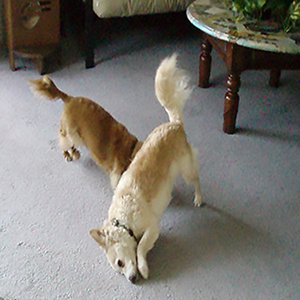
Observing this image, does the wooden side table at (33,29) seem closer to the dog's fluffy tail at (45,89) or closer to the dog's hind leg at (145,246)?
the dog's fluffy tail at (45,89)

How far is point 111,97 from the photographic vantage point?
229 cm

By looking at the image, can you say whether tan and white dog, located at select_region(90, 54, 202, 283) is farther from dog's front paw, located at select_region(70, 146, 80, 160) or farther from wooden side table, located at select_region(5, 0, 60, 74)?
wooden side table, located at select_region(5, 0, 60, 74)

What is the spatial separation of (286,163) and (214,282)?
2.40ft

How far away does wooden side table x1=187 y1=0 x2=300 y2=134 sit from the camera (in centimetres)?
170

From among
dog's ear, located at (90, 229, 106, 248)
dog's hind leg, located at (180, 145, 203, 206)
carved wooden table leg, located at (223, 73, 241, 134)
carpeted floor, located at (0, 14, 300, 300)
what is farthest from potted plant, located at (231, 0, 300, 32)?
dog's ear, located at (90, 229, 106, 248)

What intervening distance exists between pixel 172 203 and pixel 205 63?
0.94 meters

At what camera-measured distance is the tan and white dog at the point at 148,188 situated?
4.39 ft

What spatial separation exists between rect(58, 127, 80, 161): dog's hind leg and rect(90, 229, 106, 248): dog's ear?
507 mm

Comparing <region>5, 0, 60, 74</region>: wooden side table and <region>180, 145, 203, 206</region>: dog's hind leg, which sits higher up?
<region>5, 0, 60, 74</region>: wooden side table

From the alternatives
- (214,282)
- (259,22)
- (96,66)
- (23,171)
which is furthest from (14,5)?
(214,282)

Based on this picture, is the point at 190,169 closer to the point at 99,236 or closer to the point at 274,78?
the point at 99,236

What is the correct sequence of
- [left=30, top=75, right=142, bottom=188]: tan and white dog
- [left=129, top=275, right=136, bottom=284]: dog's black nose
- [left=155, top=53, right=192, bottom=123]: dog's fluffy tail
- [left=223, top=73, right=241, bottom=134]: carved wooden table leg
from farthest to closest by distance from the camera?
1. [left=223, top=73, right=241, bottom=134]: carved wooden table leg
2. [left=30, top=75, right=142, bottom=188]: tan and white dog
3. [left=155, top=53, right=192, bottom=123]: dog's fluffy tail
4. [left=129, top=275, right=136, bottom=284]: dog's black nose

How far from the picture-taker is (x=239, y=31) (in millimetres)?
1773

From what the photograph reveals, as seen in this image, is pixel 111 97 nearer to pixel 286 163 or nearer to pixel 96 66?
pixel 96 66
